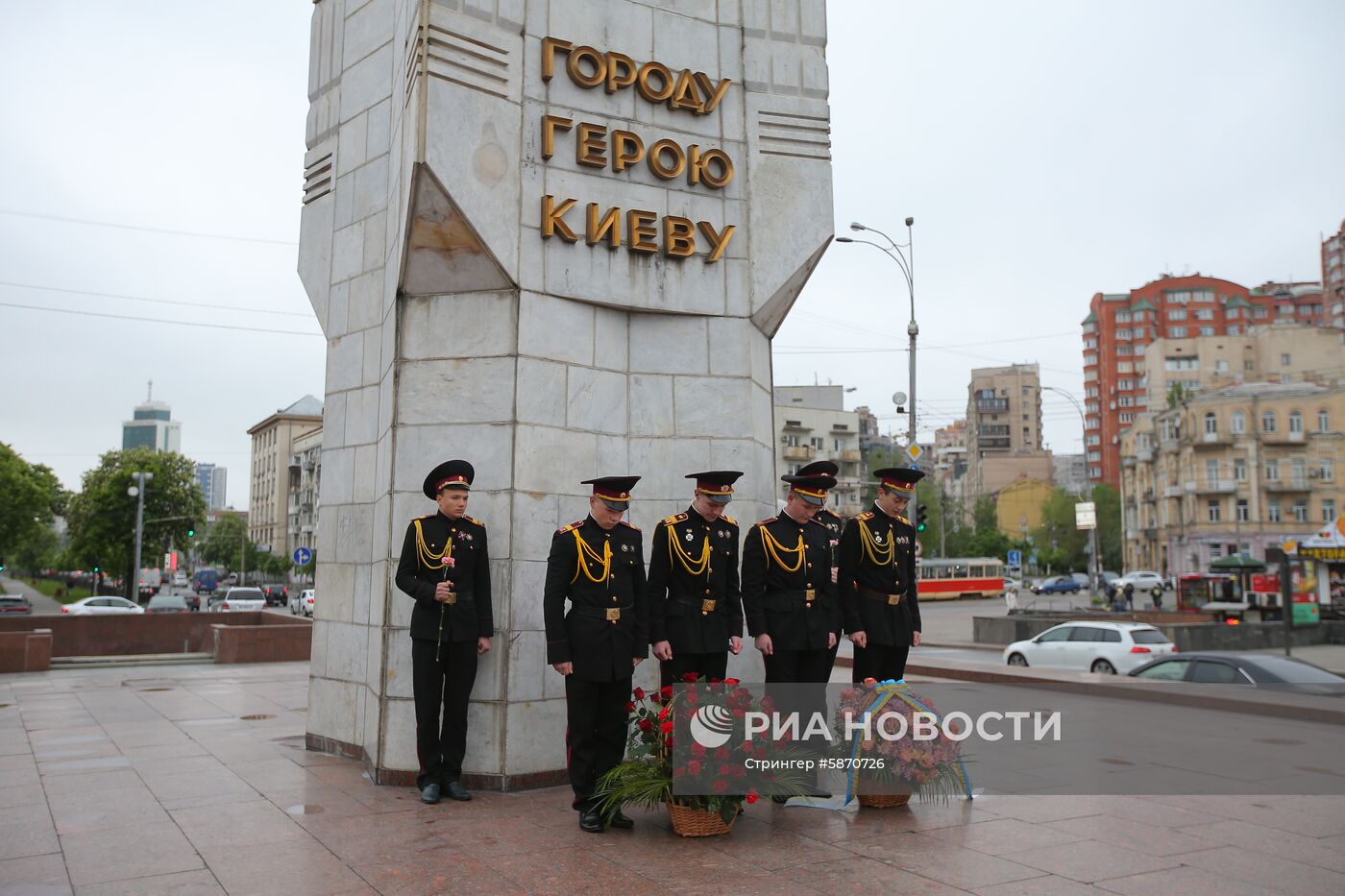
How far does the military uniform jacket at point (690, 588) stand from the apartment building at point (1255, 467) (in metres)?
70.5

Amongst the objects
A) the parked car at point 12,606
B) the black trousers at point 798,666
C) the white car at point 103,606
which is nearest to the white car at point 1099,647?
the black trousers at point 798,666

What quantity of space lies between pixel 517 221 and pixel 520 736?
384cm

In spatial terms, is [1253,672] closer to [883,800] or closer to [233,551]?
[883,800]

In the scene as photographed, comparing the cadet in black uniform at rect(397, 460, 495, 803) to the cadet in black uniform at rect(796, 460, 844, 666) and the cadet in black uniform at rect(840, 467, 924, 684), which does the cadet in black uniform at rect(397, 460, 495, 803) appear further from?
the cadet in black uniform at rect(840, 467, 924, 684)

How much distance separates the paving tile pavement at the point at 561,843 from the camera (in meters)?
5.11

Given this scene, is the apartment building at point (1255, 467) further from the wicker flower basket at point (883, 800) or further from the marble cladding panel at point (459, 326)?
the marble cladding panel at point (459, 326)

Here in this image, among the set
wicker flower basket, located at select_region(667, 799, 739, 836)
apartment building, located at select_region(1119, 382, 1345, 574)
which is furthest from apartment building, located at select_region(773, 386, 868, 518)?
wicker flower basket, located at select_region(667, 799, 739, 836)

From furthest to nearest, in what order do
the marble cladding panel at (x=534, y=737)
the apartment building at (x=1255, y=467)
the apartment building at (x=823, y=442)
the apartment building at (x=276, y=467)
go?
the apartment building at (x=276, y=467) < the apartment building at (x=823, y=442) < the apartment building at (x=1255, y=467) < the marble cladding panel at (x=534, y=737)

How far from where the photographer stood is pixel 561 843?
5891 mm

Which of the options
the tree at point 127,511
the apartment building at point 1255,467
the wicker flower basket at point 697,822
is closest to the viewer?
the wicker flower basket at point 697,822

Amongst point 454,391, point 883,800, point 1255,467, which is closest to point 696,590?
point 883,800

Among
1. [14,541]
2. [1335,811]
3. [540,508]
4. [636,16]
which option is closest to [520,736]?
[540,508]

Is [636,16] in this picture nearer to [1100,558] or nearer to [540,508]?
[540,508]

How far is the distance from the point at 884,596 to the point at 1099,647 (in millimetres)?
14151
